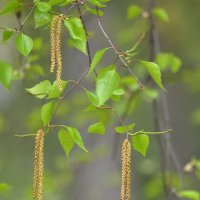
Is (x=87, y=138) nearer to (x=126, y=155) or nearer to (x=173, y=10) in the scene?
(x=173, y=10)

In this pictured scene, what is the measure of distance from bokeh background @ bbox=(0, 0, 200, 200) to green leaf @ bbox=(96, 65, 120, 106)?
1588mm

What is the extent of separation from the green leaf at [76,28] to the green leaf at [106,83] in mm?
128

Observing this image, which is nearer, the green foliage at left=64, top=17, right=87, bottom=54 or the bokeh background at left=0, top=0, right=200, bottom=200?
the green foliage at left=64, top=17, right=87, bottom=54

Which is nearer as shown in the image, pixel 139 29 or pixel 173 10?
pixel 139 29

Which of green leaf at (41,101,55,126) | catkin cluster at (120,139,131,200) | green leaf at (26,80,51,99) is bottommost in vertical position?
catkin cluster at (120,139,131,200)

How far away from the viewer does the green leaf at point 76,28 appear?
1559 mm

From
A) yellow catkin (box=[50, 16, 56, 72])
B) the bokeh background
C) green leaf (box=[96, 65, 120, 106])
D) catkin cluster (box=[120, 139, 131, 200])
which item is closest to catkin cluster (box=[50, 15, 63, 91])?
yellow catkin (box=[50, 16, 56, 72])

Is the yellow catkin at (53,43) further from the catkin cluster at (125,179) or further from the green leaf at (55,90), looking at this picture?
the catkin cluster at (125,179)

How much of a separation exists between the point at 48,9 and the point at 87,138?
3391 mm

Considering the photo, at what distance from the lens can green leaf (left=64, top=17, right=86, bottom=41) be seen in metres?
1.56

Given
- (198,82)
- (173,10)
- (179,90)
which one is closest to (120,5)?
(173,10)

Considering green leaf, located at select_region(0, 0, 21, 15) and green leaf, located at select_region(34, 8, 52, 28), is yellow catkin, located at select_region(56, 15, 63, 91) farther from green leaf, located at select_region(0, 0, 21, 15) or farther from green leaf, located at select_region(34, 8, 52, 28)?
green leaf, located at select_region(0, 0, 21, 15)

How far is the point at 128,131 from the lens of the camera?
62.3 inches

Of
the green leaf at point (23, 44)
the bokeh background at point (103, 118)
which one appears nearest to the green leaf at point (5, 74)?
the green leaf at point (23, 44)
